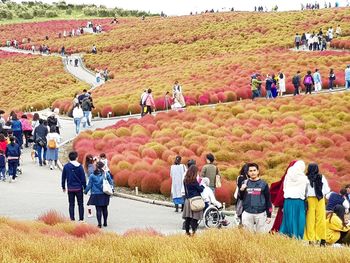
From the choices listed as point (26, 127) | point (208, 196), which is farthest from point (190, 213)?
point (26, 127)

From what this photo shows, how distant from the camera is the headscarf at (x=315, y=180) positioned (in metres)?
11.3

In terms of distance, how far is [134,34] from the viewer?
9331 cm

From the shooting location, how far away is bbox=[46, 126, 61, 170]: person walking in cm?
2239

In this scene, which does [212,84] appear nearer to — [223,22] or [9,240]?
[9,240]

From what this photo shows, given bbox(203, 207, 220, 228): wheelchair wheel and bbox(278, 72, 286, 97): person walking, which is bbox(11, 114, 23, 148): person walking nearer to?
bbox(203, 207, 220, 228): wheelchair wheel

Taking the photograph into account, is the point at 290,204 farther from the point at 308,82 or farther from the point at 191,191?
the point at 308,82

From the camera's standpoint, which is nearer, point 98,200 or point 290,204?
point 290,204

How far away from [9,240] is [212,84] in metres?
33.2

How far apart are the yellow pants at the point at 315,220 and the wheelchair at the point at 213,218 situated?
3.26m

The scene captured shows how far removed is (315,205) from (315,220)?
0.96ft

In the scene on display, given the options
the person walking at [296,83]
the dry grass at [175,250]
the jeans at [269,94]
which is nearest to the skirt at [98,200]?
the dry grass at [175,250]

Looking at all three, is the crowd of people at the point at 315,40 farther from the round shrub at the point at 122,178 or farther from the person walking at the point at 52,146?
the round shrub at the point at 122,178

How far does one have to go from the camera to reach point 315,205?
1148cm

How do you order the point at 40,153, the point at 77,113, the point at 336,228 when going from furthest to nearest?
the point at 77,113 < the point at 40,153 < the point at 336,228
